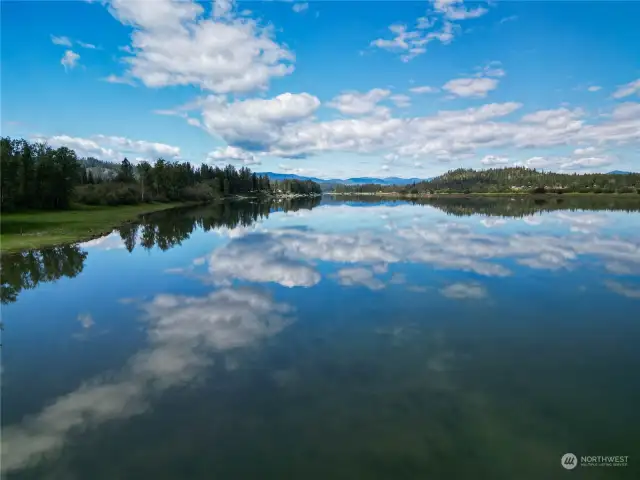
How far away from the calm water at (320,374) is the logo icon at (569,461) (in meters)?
0.13

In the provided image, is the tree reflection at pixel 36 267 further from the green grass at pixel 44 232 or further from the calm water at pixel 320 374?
the green grass at pixel 44 232

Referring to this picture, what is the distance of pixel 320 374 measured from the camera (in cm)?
1183

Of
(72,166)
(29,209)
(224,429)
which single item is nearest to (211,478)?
(224,429)

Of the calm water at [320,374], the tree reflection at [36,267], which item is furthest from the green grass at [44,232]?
the calm water at [320,374]

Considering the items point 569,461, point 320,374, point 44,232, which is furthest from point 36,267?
point 569,461

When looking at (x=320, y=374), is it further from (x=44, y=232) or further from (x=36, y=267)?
(x=44, y=232)

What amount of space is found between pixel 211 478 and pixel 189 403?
2981 millimetres

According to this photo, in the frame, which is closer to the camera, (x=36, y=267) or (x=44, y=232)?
(x=36, y=267)

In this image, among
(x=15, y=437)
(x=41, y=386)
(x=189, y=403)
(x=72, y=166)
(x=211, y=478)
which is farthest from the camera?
(x=72, y=166)

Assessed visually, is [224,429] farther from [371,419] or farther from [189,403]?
[371,419]

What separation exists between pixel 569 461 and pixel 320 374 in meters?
6.51

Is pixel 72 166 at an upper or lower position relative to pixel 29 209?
upper

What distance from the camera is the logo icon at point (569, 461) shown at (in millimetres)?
8094

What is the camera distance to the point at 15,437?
9031 mm
